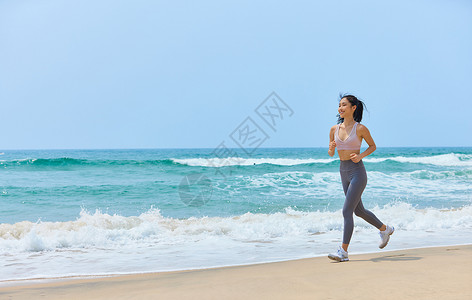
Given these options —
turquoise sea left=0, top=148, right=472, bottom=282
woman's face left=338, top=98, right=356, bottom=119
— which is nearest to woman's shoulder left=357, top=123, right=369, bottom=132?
woman's face left=338, top=98, right=356, bottom=119

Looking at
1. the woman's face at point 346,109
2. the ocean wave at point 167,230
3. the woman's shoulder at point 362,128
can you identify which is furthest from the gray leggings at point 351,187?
the ocean wave at point 167,230

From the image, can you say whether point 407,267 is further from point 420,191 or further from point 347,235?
point 420,191

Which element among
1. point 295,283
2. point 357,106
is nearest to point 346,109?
point 357,106

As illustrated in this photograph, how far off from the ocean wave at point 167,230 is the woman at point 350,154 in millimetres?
2390

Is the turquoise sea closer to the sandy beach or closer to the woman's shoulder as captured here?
the sandy beach

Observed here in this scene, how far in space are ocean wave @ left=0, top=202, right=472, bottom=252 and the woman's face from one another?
116 inches

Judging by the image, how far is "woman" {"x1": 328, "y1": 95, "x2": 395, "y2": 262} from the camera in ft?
14.9

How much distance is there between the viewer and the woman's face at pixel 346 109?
4.67 meters

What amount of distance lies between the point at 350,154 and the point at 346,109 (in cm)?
52

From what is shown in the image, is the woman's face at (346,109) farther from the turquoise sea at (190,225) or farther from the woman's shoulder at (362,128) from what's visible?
the turquoise sea at (190,225)

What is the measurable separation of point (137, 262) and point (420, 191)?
13031 millimetres

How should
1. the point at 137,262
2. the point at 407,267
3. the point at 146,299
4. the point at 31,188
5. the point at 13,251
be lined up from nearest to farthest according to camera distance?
the point at 146,299
the point at 407,267
the point at 137,262
the point at 13,251
the point at 31,188

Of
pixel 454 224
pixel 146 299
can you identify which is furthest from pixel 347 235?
pixel 454 224

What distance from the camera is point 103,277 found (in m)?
4.57
